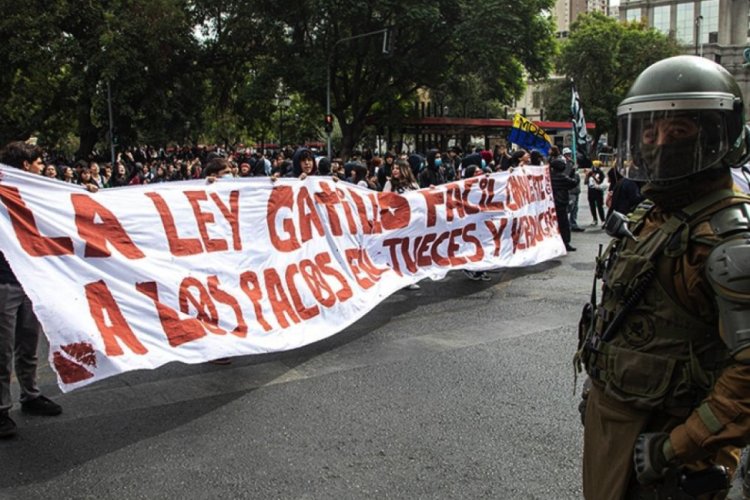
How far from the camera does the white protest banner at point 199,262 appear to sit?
163 inches

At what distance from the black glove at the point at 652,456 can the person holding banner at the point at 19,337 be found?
382 cm

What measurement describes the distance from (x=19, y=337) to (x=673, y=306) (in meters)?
4.14

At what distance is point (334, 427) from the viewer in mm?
4168

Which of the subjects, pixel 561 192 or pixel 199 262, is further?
pixel 561 192

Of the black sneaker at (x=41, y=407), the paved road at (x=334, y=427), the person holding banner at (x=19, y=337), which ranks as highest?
the person holding banner at (x=19, y=337)

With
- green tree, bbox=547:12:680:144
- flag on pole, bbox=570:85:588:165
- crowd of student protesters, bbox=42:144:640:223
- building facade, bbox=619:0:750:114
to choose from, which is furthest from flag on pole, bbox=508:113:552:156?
building facade, bbox=619:0:750:114

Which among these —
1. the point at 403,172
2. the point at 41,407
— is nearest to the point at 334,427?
the point at 41,407

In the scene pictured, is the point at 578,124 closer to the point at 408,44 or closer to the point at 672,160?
the point at 672,160

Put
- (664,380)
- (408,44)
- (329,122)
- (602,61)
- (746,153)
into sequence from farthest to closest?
(602,61) → (408,44) → (329,122) → (746,153) → (664,380)

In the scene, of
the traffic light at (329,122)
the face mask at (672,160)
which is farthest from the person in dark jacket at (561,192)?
the traffic light at (329,122)

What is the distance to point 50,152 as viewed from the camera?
42.9 metres

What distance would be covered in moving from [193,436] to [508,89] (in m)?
34.1

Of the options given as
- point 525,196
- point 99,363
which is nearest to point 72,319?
point 99,363

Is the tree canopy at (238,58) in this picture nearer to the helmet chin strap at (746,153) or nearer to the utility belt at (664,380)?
the helmet chin strap at (746,153)
